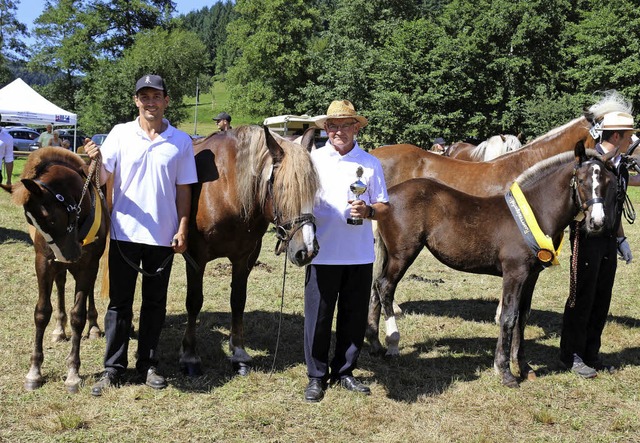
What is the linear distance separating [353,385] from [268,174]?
1732 mm

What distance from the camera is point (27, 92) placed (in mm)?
22016

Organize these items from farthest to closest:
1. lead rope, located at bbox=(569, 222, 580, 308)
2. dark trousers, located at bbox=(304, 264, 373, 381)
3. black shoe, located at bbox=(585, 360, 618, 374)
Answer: black shoe, located at bbox=(585, 360, 618, 374), lead rope, located at bbox=(569, 222, 580, 308), dark trousers, located at bbox=(304, 264, 373, 381)

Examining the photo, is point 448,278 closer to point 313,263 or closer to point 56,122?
point 313,263

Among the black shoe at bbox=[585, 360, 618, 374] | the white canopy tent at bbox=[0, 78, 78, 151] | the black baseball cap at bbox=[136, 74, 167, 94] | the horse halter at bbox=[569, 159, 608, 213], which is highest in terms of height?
the white canopy tent at bbox=[0, 78, 78, 151]

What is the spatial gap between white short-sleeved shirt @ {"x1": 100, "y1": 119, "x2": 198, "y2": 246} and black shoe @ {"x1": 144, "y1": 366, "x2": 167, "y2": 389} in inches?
42.1

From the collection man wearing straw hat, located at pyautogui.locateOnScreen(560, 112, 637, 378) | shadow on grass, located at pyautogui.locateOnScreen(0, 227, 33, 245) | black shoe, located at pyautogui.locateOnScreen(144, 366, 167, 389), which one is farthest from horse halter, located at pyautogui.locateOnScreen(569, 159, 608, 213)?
shadow on grass, located at pyautogui.locateOnScreen(0, 227, 33, 245)

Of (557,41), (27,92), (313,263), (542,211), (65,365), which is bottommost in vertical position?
(65,365)

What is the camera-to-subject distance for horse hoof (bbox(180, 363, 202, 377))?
476cm

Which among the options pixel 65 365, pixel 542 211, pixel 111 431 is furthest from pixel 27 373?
pixel 542 211

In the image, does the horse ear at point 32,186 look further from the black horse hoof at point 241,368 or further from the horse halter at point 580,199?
the horse halter at point 580,199

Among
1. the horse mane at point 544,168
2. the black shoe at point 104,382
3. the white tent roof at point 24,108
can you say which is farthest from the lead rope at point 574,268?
the white tent roof at point 24,108

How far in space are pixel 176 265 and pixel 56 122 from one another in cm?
1637

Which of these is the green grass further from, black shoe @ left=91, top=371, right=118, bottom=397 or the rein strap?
black shoe @ left=91, top=371, right=118, bottom=397

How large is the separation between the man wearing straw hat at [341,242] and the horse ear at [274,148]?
0.25 m
